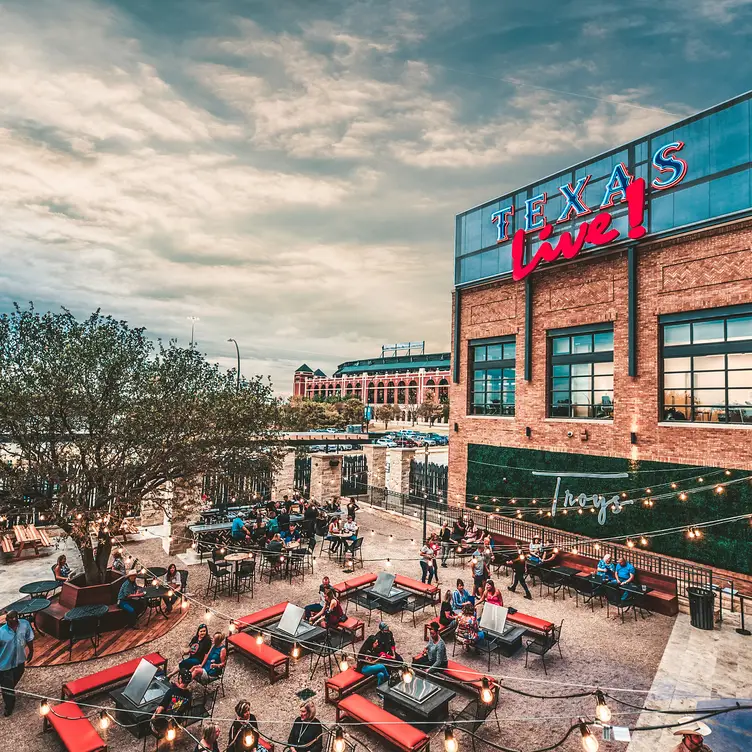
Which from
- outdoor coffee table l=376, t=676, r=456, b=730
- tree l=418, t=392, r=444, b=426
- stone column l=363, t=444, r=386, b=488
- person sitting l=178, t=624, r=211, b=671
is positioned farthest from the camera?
tree l=418, t=392, r=444, b=426

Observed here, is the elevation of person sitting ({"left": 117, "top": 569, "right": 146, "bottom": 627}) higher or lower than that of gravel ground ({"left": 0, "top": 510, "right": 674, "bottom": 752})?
higher

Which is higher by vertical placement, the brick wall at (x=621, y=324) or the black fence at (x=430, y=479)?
the brick wall at (x=621, y=324)

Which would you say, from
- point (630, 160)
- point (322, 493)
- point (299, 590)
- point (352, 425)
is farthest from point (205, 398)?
point (352, 425)

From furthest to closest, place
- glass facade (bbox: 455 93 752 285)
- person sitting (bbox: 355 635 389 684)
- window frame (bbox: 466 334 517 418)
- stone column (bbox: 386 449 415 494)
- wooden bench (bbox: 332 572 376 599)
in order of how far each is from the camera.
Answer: stone column (bbox: 386 449 415 494)
window frame (bbox: 466 334 517 418)
glass facade (bbox: 455 93 752 285)
wooden bench (bbox: 332 572 376 599)
person sitting (bbox: 355 635 389 684)

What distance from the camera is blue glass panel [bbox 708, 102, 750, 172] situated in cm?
1378

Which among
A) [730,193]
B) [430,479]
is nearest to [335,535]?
[430,479]

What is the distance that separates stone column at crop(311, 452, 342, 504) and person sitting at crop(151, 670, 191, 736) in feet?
47.3

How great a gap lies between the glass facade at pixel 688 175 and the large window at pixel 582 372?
323 cm

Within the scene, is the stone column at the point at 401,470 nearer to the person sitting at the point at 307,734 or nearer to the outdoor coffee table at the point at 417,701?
the outdoor coffee table at the point at 417,701

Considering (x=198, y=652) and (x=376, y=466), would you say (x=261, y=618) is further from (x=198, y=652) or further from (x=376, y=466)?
(x=376, y=466)

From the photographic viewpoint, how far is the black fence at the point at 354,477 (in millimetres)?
24641

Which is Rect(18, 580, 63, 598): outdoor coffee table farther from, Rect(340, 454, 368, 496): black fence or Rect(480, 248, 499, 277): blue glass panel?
Rect(480, 248, 499, 277): blue glass panel

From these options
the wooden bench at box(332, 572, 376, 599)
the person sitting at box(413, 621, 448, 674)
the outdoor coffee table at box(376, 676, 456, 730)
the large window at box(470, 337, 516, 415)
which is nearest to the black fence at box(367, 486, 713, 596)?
the large window at box(470, 337, 516, 415)

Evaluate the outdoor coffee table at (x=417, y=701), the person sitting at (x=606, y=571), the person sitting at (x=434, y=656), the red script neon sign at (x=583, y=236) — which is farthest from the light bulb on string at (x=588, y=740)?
the red script neon sign at (x=583, y=236)
